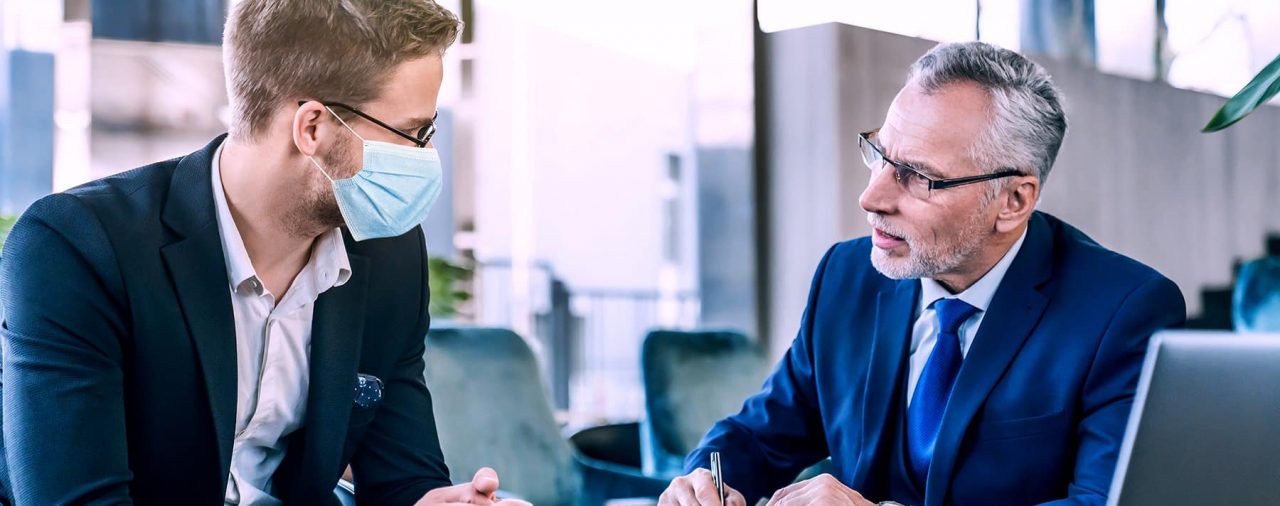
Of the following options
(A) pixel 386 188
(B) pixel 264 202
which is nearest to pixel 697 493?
(A) pixel 386 188

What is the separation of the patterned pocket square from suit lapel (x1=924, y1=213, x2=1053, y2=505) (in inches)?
31.8

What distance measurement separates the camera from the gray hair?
1.73 meters

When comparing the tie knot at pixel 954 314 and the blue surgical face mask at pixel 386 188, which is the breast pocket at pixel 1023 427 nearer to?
the tie knot at pixel 954 314

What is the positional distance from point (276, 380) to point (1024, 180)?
1.14m

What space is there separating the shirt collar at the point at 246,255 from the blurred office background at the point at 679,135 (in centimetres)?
248

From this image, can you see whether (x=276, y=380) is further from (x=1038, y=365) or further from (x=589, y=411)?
(x=589, y=411)

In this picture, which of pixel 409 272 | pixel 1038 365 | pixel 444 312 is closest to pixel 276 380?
pixel 409 272

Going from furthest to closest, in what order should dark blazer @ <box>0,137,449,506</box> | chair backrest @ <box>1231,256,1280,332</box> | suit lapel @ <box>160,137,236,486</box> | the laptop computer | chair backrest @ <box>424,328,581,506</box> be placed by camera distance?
1. chair backrest @ <box>1231,256,1280,332</box>
2. chair backrest @ <box>424,328,581,506</box>
3. suit lapel @ <box>160,137,236,486</box>
4. dark blazer @ <box>0,137,449,506</box>
5. the laptop computer

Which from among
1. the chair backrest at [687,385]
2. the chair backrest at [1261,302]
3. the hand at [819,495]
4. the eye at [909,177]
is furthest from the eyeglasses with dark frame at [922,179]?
the chair backrest at [1261,302]

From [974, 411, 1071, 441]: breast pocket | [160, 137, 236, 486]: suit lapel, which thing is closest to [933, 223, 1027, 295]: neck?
[974, 411, 1071, 441]: breast pocket

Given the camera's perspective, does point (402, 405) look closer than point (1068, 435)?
No

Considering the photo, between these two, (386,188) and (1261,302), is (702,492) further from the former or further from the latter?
(1261,302)

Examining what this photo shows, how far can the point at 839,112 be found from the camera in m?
5.49

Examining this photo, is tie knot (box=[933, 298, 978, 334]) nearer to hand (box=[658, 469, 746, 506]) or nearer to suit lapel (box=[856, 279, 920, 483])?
suit lapel (box=[856, 279, 920, 483])
